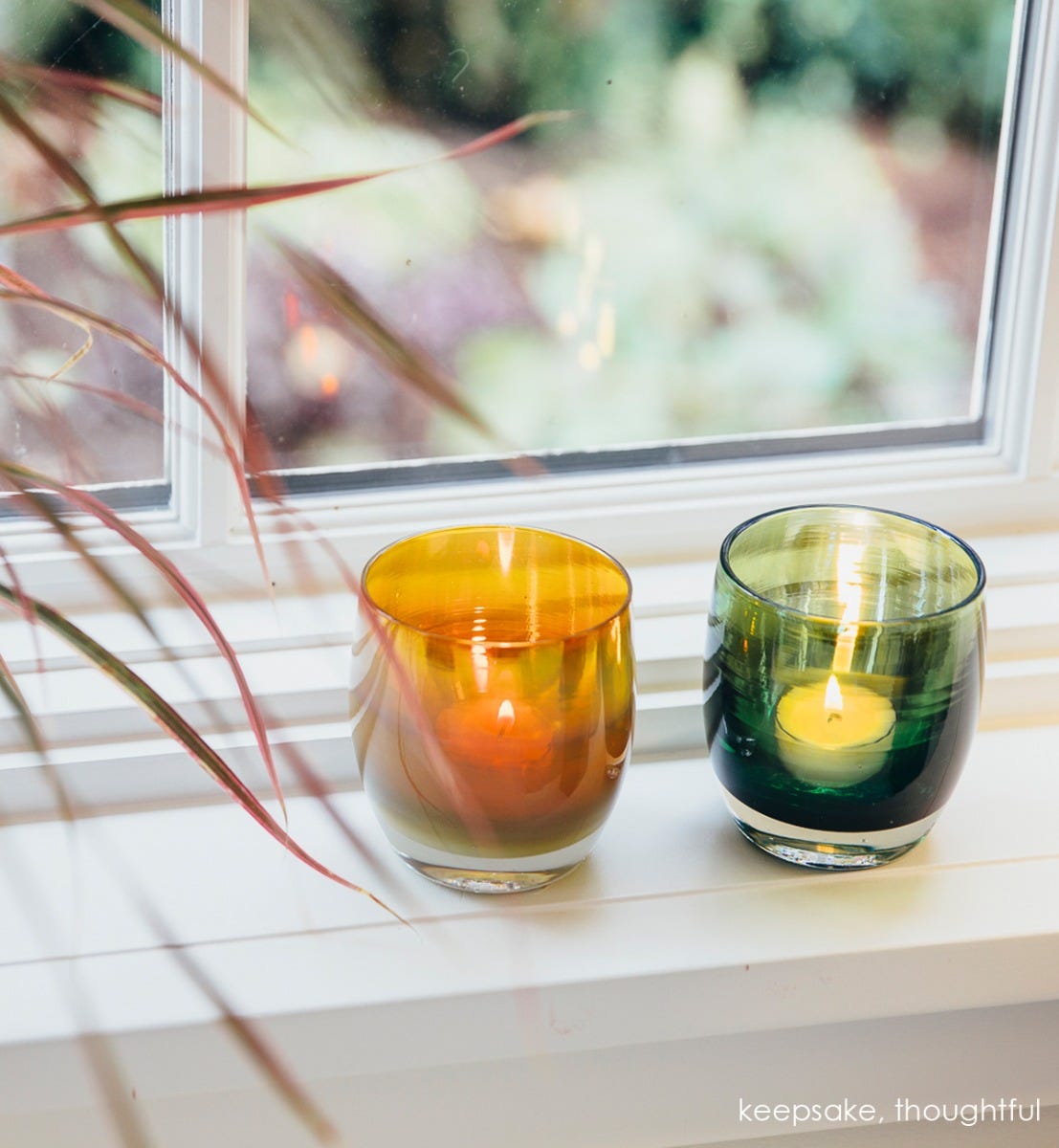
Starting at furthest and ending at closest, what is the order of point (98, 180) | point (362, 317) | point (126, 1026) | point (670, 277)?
point (670, 277) < point (98, 180) < point (126, 1026) < point (362, 317)

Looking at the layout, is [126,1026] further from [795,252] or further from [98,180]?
[795,252]

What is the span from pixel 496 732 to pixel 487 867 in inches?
3.3

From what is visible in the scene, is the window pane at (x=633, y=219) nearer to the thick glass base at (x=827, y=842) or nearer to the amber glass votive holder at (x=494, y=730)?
the amber glass votive holder at (x=494, y=730)

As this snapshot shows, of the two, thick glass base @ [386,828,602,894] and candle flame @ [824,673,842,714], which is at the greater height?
candle flame @ [824,673,842,714]

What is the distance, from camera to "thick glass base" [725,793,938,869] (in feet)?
2.36

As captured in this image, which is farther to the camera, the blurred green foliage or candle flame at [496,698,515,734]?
the blurred green foliage

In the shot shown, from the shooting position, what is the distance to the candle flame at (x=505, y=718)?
644 mm

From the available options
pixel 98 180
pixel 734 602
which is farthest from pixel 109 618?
pixel 734 602

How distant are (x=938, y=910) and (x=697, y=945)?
136 mm

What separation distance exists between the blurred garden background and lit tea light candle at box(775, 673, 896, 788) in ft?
1.11

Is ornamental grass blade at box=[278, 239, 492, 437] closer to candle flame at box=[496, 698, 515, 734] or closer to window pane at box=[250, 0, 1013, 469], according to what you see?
candle flame at box=[496, 698, 515, 734]

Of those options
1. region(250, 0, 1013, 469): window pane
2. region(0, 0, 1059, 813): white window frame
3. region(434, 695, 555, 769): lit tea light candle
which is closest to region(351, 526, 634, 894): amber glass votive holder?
region(434, 695, 555, 769): lit tea light candle

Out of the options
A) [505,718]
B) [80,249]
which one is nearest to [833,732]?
[505,718]

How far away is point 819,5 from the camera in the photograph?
89cm
